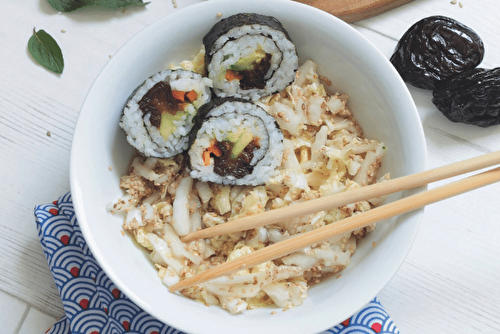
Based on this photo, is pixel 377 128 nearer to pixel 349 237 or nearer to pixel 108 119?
pixel 349 237

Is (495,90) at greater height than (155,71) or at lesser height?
lesser

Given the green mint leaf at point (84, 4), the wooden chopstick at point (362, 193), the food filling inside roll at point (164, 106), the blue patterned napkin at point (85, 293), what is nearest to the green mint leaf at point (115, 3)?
the green mint leaf at point (84, 4)

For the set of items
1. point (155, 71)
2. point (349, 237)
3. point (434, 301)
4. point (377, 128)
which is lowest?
point (434, 301)

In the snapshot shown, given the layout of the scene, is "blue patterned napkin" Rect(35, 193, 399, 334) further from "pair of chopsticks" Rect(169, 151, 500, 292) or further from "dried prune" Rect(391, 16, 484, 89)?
"dried prune" Rect(391, 16, 484, 89)

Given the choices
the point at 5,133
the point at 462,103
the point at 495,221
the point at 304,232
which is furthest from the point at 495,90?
the point at 5,133

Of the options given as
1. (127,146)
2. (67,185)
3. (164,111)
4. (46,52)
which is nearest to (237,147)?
(164,111)

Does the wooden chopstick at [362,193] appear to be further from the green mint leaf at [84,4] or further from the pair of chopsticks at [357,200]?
the green mint leaf at [84,4]

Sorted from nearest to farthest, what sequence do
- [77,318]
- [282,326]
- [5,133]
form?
[282,326] < [77,318] < [5,133]

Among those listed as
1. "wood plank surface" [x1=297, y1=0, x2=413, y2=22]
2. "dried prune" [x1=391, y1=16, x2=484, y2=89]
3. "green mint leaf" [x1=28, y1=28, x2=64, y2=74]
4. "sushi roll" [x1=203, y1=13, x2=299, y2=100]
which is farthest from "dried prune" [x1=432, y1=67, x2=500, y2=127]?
Result: "green mint leaf" [x1=28, y1=28, x2=64, y2=74]
